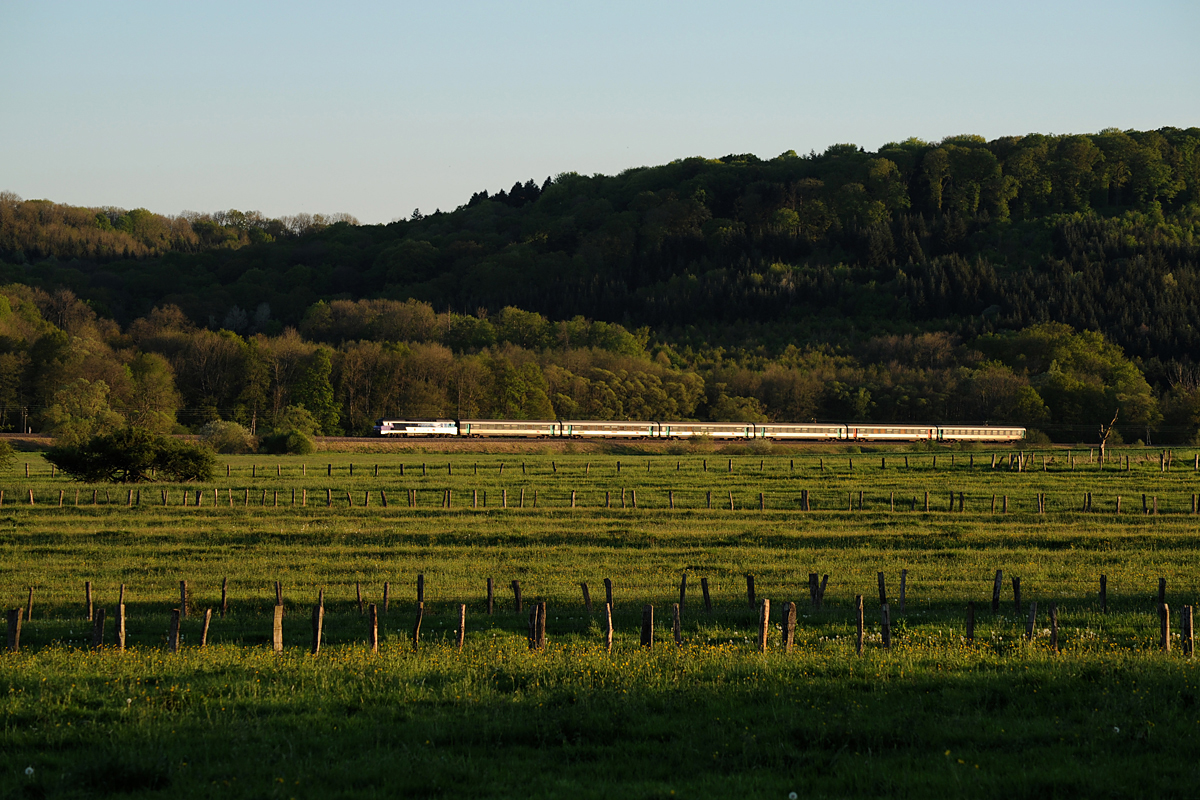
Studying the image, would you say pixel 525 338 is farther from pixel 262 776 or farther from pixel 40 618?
pixel 262 776

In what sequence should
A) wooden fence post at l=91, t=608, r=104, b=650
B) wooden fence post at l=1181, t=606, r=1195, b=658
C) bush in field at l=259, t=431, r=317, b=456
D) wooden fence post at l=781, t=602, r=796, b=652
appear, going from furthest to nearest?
bush in field at l=259, t=431, r=317, b=456, wooden fence post at l=91, t=608, r=104, b=650, wooden fence post at l=781, t=602, r=796, b=652, wooden fence post at l=1181, t=606, r=1195, b=658

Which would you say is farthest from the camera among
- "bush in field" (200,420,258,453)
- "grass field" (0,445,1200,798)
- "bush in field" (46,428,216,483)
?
"bush in field" (200,420,258,453)

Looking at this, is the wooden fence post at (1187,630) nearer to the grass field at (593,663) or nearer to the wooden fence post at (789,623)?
the grass field at (593,663)

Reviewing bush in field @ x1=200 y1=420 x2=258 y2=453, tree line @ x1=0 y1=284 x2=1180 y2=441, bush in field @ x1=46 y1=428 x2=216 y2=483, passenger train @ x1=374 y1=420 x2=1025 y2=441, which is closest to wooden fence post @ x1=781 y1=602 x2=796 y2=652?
bush in field @ x1=46 y1=428 x2=216 y2=483

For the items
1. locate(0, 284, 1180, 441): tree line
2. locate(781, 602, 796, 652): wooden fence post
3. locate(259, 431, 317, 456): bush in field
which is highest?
locate(0, 284, 1180, 441): tree line

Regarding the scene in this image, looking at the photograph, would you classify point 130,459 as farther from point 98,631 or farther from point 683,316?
point 683,316

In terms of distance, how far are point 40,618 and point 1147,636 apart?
739 inches

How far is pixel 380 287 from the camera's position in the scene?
182 meters

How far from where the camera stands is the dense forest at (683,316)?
9144 cm

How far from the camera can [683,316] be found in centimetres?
16950

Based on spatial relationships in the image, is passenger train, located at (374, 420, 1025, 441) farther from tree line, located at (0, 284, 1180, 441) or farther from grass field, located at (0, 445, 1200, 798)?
grass field, located at (0, 445, 1200, 798)

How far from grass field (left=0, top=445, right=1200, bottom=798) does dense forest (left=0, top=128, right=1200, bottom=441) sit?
46.6 m

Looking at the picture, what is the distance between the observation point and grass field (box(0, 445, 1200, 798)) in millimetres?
8438

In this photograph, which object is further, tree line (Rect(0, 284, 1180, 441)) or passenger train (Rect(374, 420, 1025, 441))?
tree line (Rect(0, 284, 1180, 441))
